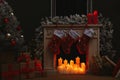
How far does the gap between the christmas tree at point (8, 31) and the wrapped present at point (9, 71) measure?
0.27 meters

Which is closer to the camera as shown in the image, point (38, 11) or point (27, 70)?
point (27, 70)

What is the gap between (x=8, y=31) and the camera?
6.11 m

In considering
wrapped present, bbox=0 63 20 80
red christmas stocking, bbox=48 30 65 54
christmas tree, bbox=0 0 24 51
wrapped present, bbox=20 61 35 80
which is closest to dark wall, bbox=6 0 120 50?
red christmas stocking, bbox=48 30 65 54

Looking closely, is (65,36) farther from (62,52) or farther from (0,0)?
(0,0)

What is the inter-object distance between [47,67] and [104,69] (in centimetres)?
114

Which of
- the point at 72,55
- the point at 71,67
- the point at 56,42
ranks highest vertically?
the point at 56,42

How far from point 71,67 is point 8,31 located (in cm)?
193

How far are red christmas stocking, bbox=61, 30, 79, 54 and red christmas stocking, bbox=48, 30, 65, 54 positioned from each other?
0.10 metres

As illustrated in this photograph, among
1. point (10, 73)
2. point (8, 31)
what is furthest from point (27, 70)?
point (8, 31)

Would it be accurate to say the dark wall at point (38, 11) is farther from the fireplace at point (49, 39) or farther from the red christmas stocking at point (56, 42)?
the red christmas stocking at point (56, 42)

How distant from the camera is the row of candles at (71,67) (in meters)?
7.59

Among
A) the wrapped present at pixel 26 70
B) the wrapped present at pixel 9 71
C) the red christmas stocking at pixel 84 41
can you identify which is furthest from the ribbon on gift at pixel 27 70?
the red christmas stocking at pixel 84 41

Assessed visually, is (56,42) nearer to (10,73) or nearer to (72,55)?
(72,55)

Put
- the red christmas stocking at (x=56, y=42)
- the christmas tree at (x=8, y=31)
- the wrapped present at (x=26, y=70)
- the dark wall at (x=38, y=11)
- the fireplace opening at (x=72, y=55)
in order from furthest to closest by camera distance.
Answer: the dark wall at (x=38, y=11), the fireplace opening at (x=72, y=55), the red christmas stocking at (x=56, y=42), the wrapped present at (x=26, y=70), the christmas tree at (x=8, y=31)
